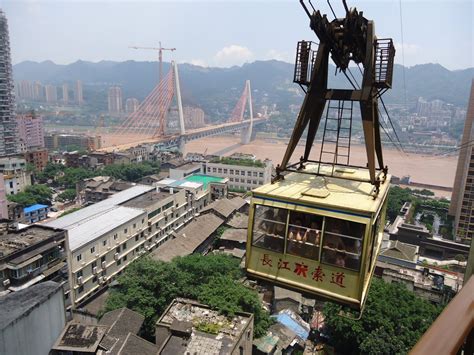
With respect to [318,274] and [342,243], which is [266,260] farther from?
[342,243]

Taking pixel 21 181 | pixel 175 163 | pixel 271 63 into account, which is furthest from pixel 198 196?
pixel 271 63

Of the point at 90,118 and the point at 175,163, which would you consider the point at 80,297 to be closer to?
the point at 175,163

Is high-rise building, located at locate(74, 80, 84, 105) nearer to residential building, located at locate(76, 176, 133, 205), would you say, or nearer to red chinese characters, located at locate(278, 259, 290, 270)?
residential building, located at locate(76, 176, 133, 205)

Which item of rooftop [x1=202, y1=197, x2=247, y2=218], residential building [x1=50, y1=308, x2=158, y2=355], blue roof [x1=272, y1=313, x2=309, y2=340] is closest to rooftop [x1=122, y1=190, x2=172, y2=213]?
rooftop [x1=202, y1=197, x2=247, y2=218]

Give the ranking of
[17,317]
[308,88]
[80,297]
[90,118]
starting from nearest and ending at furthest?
1. [308,88]
2. [17,317]
3. [80,297]
4. [90,118]

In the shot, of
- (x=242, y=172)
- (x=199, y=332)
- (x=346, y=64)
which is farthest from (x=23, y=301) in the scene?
(x=242, y=172)

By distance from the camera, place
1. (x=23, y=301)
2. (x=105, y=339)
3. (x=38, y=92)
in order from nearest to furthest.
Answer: (x=23, y=301), (x=105, y=339), (x=38, y=92)
